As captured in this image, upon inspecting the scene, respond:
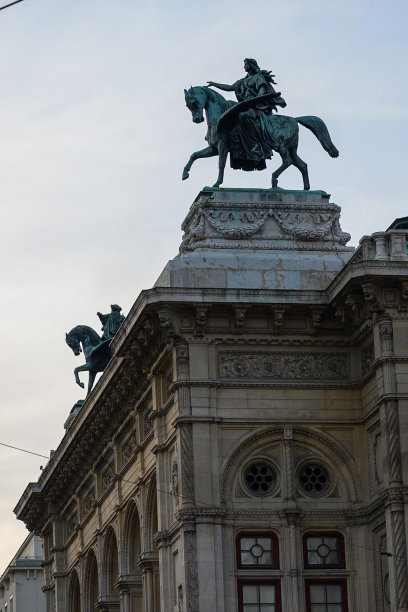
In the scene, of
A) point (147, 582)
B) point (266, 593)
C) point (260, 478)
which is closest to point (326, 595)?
point (266, 593)

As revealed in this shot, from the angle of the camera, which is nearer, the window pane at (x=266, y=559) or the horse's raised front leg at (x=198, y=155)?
the window pane at (x=266, y=559)

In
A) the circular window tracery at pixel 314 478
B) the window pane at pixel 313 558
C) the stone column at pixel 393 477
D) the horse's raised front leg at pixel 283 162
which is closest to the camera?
the stone column at pixel 393 477

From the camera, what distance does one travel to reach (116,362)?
51.0 meters

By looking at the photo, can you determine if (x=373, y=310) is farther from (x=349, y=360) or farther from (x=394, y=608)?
(x=394, y=608)

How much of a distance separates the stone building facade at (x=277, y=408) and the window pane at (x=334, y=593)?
35 mm

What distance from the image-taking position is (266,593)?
4512cm

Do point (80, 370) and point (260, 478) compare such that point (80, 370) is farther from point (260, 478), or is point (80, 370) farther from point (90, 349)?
point (260, 478)

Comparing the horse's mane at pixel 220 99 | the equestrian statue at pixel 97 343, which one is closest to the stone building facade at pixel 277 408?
the horse's mane at pixel 220 99

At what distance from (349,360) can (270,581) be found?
5884 mm

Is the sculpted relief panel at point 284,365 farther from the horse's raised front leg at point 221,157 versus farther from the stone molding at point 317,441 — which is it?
the horse's raised front leg at point 221,157

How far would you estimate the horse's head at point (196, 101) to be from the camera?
1962 inches

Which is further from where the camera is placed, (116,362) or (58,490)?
(58,490)

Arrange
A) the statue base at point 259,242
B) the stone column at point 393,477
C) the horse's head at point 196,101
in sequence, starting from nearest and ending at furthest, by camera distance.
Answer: the stone column at point 393,477
the statue base at point 259,242
the horse's head at point 196,101

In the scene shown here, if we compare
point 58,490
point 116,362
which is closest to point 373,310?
point 116,362
